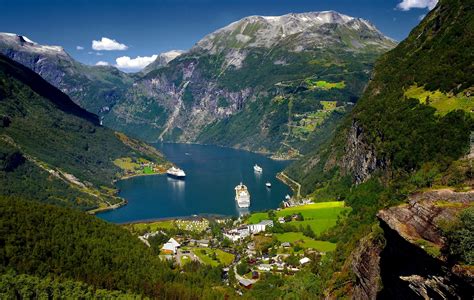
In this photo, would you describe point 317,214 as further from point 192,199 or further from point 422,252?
point 422,252

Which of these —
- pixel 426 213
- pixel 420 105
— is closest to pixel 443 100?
pixel 420 105

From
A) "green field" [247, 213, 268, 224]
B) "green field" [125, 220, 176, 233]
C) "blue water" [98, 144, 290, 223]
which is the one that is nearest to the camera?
"green field" [247, 213, 268, 224]

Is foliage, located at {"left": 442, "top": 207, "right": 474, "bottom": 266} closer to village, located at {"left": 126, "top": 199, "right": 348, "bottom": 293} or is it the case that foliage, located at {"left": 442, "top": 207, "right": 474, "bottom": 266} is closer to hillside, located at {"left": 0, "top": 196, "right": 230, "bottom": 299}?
hillside, located at {"left": 0, "top": 196, "right": 230, "bottom": 299}

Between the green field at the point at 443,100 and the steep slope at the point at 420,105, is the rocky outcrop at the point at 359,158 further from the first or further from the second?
the green field at the point at 443,100

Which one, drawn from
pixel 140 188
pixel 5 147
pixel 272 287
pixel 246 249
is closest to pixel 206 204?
pixel 140 188

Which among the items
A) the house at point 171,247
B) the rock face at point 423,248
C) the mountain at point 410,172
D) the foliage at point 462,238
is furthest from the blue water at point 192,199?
the foliage at point 462,238

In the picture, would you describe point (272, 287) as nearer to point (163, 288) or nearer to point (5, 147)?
point (163, 288)

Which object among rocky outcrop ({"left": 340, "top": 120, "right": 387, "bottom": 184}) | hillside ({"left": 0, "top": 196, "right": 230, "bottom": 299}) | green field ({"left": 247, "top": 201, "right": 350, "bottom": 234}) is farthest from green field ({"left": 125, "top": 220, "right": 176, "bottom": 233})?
rocky outcrop ({"left": 340, "top": 120, "right": 387, "bottom": 184})
